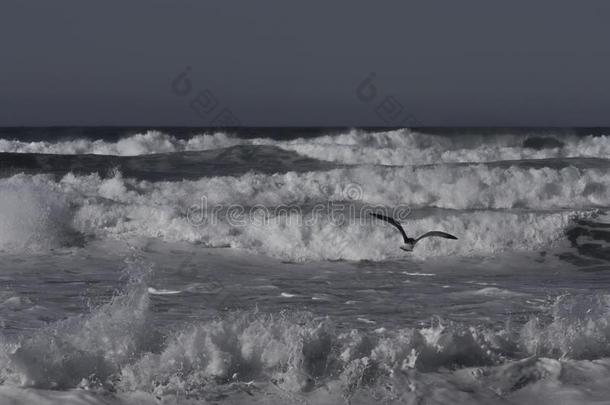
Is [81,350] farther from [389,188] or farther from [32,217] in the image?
[389,188]

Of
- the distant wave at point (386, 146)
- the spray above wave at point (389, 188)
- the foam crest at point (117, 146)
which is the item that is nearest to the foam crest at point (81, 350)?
the spray above wave at point (389, 188)

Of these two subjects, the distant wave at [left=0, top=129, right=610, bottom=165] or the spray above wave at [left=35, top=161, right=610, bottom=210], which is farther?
the distant wave at [left=0, top=129, right=610, bottom=165]

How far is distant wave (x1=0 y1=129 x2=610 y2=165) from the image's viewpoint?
30875 mm

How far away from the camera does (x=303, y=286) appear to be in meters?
11.9

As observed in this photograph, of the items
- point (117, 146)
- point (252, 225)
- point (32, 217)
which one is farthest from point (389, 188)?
point (117, 146)

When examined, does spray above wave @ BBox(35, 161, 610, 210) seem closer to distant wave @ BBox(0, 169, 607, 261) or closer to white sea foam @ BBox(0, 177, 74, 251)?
distant wave @ BBox(0, 169, 607, 261)

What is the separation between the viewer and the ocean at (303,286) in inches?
286

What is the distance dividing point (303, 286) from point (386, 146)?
26.5m

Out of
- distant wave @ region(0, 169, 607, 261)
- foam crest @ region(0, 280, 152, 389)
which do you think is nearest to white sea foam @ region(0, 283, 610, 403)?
foam crest @ region(0, 280, 152, 389)

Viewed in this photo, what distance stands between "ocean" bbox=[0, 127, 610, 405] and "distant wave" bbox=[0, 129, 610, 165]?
4.98 metres

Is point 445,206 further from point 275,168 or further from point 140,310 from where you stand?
point 140,310

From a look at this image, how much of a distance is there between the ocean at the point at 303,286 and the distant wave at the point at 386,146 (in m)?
4.98

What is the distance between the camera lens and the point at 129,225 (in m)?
16.1

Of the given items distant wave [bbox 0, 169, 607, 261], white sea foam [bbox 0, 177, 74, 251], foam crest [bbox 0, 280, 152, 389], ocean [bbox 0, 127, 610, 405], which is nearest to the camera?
foam crest [bbox 0, 280, 152, 389]
